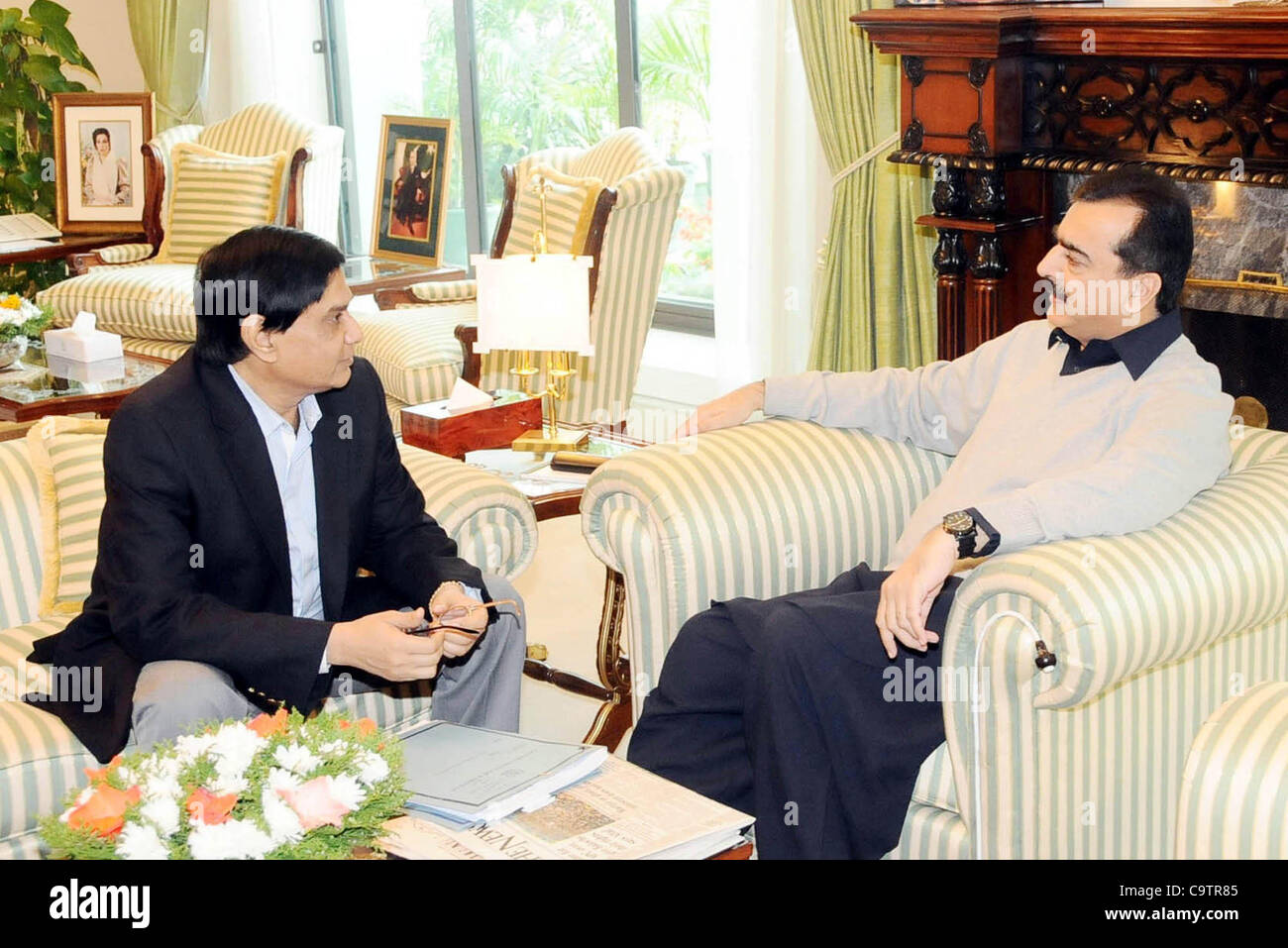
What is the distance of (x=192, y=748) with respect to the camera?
1790 millimetres

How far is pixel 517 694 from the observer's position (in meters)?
2.73

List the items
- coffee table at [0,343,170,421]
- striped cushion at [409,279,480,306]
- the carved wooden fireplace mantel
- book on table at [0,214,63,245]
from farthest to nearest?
book on table at [0,214,63,245]
striped cushion at [409,279,480,306]
coffee table at [0,343,170,421]
the carved wooden fireplace mantel

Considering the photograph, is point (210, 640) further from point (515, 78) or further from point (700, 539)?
point (515, 78)

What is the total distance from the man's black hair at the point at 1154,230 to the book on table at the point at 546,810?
1222 mm

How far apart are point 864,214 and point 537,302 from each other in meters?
1.55

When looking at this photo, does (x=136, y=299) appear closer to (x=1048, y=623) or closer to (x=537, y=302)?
(x=537, y=302)

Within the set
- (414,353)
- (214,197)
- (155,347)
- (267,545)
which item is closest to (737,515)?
(267,545)

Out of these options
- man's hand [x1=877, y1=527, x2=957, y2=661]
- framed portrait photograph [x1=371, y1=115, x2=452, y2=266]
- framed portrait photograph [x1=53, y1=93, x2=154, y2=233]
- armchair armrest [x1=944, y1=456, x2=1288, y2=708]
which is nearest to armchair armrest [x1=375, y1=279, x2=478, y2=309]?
framed portrait photograph [x1=371, y1=115, x2=452, y2=266]

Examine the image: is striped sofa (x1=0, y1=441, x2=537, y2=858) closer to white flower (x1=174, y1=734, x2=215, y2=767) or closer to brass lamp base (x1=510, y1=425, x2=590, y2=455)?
brass lamp base (x1=510, y1=425, x2=590, y2=455)

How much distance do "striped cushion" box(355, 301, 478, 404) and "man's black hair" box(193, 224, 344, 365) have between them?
2.03m

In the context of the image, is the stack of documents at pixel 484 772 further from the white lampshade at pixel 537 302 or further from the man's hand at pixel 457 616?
the white lampshade at pixel 537 302

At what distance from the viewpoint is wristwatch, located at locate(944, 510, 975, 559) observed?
2.43 meters
